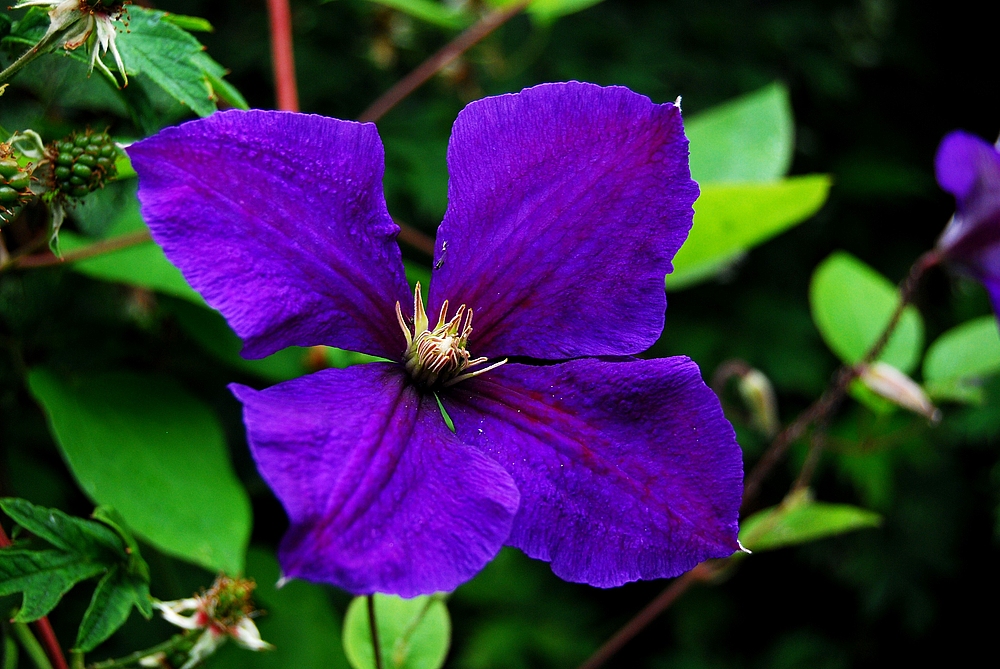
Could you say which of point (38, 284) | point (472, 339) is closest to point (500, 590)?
point (38, 284)

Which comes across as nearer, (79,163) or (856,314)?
(79,163)

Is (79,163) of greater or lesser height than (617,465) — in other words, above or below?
above

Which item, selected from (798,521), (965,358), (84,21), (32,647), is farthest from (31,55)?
(965,358)

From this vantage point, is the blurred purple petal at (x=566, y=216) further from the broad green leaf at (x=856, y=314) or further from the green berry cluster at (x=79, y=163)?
the broad green leaf at (x=856, y=314)

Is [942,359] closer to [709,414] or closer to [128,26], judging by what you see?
[709,414]

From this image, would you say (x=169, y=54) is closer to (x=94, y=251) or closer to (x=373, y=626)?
(x=94, y=251)

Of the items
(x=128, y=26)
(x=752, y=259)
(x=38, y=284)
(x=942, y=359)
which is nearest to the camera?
(x=128, y=26)

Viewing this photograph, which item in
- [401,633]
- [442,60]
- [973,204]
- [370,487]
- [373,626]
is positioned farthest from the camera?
[442,60]
